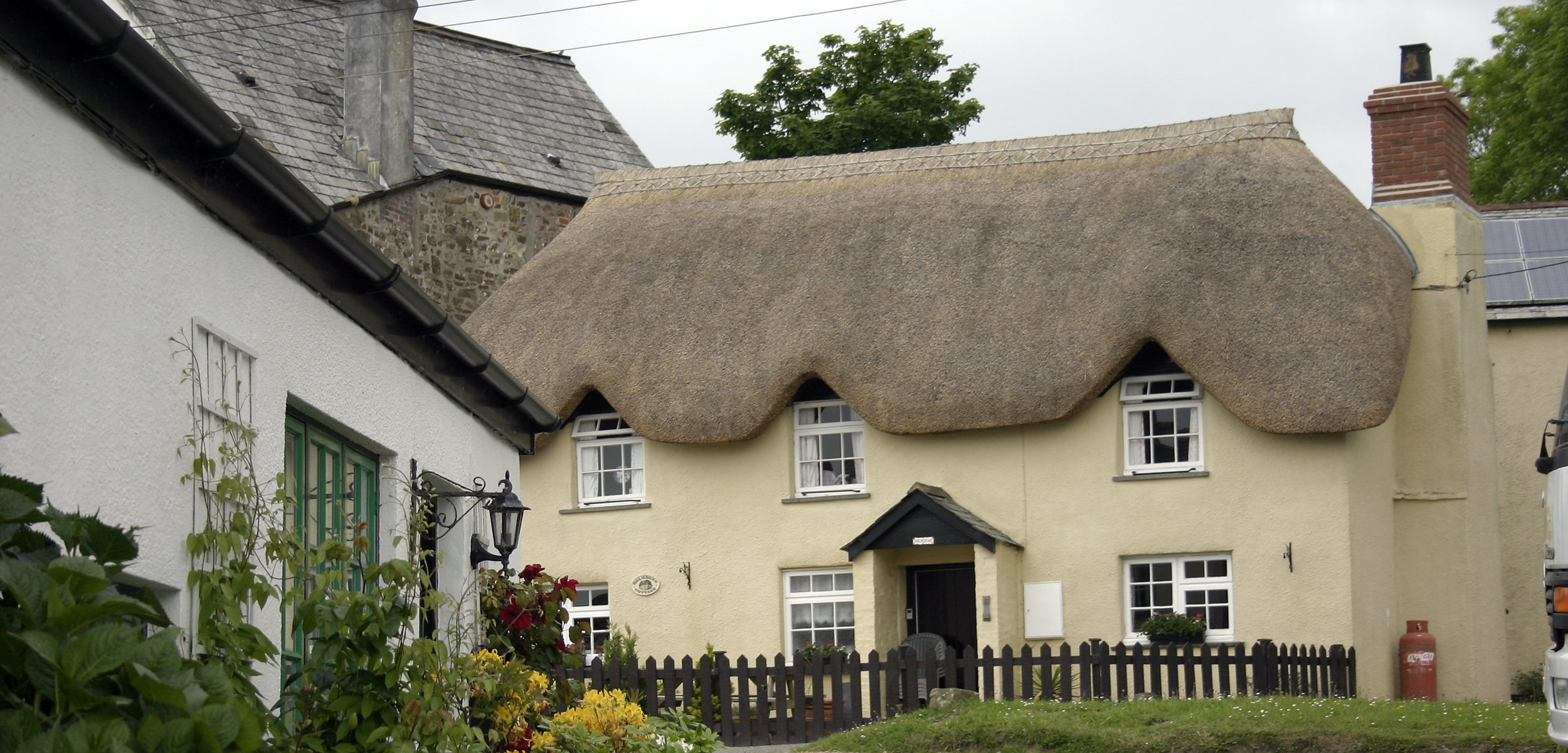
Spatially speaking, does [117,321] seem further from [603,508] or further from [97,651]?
[603,508]

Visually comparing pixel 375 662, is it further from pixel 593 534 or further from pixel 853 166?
pixel 853 166

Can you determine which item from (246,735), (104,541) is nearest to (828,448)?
(104,541)

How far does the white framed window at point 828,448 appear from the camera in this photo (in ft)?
67.7

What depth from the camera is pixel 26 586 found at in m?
3.97

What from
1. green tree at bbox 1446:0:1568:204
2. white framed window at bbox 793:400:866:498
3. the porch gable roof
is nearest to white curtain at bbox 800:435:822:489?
white framed window at bbox 793:400:866:498

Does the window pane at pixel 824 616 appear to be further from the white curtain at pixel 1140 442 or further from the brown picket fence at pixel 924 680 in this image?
the white curtain at pixel 1140 442

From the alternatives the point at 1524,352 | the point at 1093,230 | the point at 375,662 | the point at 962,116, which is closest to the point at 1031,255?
the point at 1093,230

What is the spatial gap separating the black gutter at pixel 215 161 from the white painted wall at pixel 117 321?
0.09 metres

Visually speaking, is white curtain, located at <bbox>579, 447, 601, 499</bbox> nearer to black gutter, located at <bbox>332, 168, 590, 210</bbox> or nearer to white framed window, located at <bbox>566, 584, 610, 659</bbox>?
white framed window, located at <bbox>566, 584, 610, 659</bbox>

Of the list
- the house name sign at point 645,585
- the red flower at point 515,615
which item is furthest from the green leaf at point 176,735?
the house name sign at point 645,585

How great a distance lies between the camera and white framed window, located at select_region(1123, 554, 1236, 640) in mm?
19094

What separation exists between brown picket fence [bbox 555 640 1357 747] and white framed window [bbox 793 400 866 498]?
3.06 metres

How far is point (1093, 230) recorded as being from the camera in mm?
20578

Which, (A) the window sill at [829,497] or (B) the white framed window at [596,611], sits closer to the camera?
(A) the window sill at [829,497]
